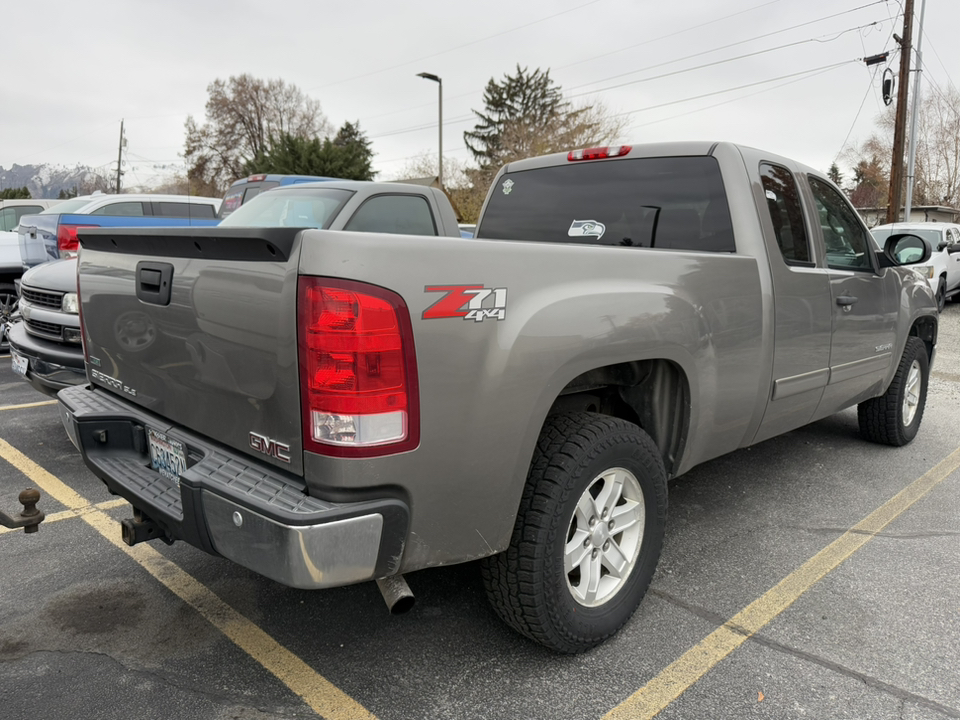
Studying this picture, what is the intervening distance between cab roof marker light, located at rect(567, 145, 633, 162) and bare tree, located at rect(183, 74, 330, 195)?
183 ft

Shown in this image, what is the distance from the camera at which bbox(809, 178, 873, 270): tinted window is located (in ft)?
13.0

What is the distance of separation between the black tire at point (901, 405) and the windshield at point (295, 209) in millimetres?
4335

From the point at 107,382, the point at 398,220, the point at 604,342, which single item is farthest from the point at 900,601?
the point at 398,220

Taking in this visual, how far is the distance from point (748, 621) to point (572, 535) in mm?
899

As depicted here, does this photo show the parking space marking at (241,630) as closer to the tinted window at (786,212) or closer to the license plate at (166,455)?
the license plate at (166,455)

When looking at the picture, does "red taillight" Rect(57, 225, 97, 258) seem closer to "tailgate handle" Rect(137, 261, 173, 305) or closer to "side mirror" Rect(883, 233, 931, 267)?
"tailgate handle" Rect(137, 261, 173, 305)

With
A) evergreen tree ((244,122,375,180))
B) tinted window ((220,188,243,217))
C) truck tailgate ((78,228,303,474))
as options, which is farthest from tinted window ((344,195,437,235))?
evergreen tree ((244,122,375,180))

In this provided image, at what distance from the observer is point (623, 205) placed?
365 cm

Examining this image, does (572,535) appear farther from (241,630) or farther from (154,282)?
(154,282)

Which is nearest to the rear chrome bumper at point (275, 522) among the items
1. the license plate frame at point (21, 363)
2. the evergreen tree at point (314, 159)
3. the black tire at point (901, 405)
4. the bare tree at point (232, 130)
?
the license plate frame at point (21, 363)

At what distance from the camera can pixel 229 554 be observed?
81.2 inches

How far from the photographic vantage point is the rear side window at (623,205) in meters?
3.40

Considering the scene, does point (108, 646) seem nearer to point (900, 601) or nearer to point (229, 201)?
point (900, 601)

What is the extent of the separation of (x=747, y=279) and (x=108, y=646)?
2873 millimetres
